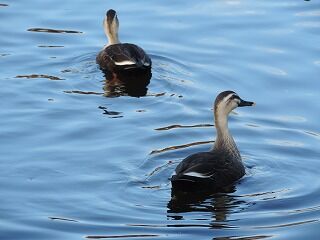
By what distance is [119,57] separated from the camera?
19.1 meters

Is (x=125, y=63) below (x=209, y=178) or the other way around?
the other way around

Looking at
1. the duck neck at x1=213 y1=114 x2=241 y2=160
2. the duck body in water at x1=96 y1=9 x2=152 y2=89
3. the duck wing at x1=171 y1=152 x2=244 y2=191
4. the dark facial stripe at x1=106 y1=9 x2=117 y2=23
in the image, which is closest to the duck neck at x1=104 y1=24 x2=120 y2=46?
the dark facial stripe at x1=106 y1=9 x2=117 y2=23

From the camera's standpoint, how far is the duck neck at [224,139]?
14398 mm

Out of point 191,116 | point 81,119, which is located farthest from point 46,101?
point 191,116

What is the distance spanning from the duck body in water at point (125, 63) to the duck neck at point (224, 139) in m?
3.78

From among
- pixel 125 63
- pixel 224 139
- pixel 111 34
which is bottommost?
pixel 224 139

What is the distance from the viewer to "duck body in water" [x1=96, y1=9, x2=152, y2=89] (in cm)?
1873

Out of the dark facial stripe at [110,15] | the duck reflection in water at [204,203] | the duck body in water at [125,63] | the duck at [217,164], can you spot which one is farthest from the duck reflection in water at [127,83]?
the duck reflection in water at [204,203]

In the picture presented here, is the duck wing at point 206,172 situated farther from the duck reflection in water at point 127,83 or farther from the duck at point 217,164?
the duck reflection in water at point 127,83

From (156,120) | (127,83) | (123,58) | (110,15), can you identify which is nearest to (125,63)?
(123,58)

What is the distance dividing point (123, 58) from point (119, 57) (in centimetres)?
7

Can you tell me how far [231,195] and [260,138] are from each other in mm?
1949

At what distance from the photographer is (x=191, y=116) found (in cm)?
1623

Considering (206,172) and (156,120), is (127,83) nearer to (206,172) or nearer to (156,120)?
(156,120)
